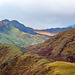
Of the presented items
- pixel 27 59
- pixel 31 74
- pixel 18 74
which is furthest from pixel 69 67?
pixel 27 59

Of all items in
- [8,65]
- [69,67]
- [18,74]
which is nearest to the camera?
[69,67]

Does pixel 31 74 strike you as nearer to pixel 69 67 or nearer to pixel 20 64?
pixel 69 67

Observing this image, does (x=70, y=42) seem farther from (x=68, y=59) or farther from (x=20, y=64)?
(x=20, y=64)

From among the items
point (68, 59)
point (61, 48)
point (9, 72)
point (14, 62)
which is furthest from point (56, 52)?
point (9, 72)

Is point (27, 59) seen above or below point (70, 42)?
below

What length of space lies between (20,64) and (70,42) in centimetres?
9201

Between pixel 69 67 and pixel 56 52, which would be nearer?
pixel 69 67

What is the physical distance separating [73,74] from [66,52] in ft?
356

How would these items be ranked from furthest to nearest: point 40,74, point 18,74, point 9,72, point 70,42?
point 70,42
point 9,72
point 18,74
point 40,74

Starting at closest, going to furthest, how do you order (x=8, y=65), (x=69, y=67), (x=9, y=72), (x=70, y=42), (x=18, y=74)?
(x=69, y=67)
(x=18, y=74)
(x=9, y=72)
(x=8, y=65)
(x=70, y=42)

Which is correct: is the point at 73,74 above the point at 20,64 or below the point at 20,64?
above

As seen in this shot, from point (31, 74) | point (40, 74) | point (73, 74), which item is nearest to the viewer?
point (73, 74)

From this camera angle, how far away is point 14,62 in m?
178

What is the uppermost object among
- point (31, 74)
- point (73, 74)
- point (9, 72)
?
point (73, 74)
